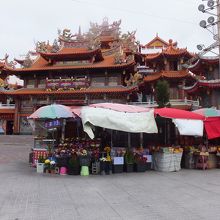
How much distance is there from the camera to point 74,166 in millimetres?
12414

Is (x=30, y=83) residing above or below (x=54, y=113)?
above

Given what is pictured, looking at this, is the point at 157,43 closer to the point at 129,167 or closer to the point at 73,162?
the point at 129,167

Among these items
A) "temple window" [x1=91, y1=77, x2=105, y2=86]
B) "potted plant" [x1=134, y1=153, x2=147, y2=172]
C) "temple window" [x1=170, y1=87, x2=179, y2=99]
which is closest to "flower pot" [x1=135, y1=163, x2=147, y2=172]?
"potted plant" [x1=134, y1=153, x2=147, y2=172]

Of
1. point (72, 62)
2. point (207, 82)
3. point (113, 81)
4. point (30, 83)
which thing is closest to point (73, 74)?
point (72, 62)

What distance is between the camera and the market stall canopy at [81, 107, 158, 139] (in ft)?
40.1

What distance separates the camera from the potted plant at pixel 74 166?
489 inches

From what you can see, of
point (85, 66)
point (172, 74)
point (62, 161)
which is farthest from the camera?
point (85, 66)

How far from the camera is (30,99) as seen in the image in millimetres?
35312

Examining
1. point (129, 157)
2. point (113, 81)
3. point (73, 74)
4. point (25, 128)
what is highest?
point (73, 74)

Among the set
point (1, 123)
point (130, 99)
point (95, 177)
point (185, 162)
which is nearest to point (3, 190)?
point (95, 177)

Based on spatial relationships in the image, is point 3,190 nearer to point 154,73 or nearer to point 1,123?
point 154,73

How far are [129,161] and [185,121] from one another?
2.77 metres

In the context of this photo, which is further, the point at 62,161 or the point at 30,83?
the point at 30,83

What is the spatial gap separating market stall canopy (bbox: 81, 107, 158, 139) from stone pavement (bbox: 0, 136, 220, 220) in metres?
1.76
